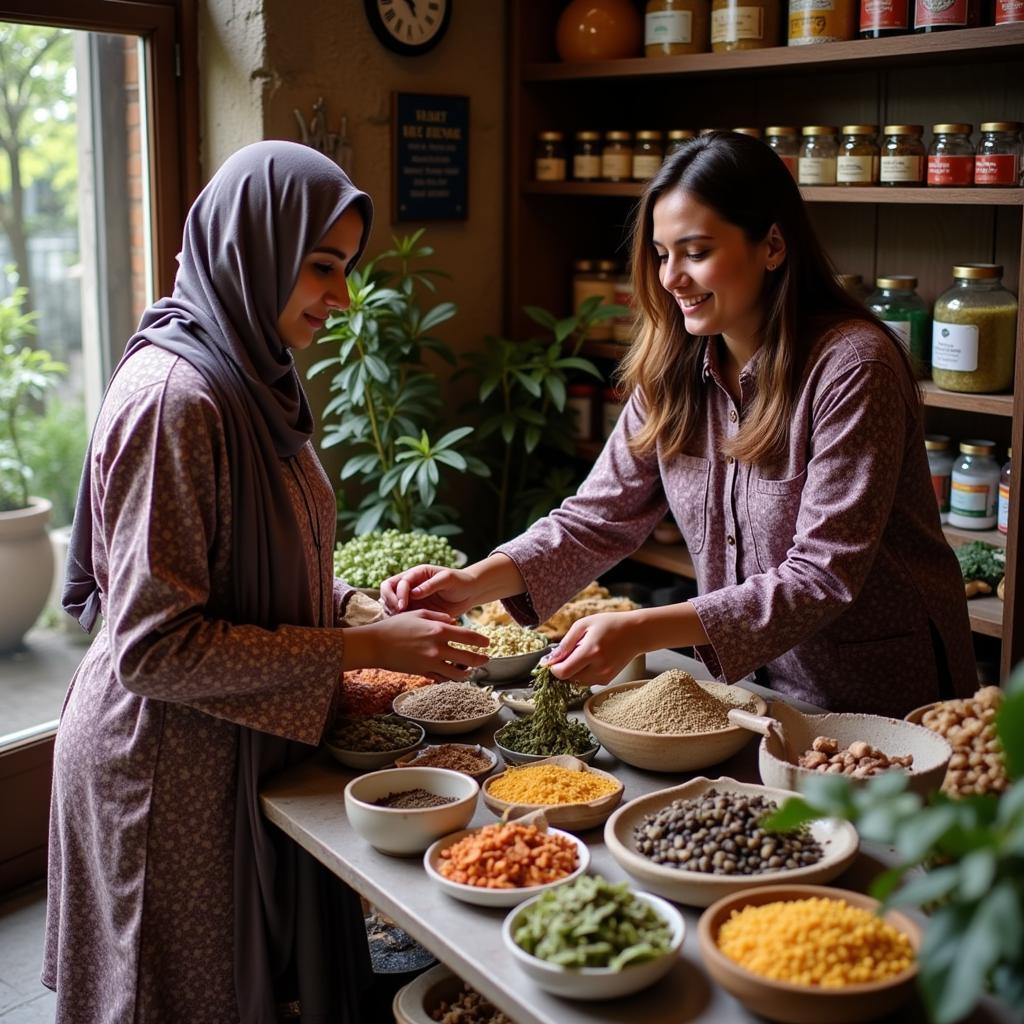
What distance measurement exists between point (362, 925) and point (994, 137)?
6.82 ft

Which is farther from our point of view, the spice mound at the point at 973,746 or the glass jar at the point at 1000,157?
the glass jar at the point at 1000,157

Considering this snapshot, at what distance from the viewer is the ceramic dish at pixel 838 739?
168 centimetres

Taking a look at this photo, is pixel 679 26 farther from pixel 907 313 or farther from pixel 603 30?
pixel 907 313

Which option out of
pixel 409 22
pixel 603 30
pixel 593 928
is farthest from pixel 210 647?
pixel 603 30

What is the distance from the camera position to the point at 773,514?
2.22 metres

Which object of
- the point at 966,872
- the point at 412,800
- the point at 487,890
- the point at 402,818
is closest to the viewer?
the point at 966,872

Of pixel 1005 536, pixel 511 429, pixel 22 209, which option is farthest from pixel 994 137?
pixel 22 209

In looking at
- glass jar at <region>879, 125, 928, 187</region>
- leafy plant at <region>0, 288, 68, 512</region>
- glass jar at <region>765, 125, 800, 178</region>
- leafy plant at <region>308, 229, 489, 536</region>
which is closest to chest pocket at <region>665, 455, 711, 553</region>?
leafy plant at <region>308, 229, 489, 536</region>

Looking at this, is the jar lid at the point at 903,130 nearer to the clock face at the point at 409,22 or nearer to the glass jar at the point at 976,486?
the glass jar at the point at 976,486

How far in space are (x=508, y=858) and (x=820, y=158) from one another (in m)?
2.15

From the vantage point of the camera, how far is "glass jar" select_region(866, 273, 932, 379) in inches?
123

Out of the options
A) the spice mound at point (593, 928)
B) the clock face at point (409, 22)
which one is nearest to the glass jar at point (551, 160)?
the clock face at point (409, 22)

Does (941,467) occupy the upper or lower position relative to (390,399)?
lower

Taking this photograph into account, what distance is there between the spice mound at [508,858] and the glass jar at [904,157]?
195 cm
